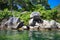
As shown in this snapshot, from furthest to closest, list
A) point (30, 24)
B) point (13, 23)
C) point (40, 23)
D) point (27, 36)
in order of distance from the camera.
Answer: point (40, 23) < point (30, 24) < point (13, 23) < point (27, 36)

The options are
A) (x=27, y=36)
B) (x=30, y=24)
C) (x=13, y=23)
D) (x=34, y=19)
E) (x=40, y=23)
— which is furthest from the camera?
(x=34, y=19)

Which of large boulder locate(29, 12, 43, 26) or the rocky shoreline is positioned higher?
large boulder locate(29, 12, 43, 26)

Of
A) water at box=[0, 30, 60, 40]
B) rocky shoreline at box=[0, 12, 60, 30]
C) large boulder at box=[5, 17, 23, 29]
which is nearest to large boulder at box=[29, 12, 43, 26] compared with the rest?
rocky shoreline at box=[0, 12, 60, 30]

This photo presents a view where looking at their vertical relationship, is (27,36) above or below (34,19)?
below

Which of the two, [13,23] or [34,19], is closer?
[13,23]

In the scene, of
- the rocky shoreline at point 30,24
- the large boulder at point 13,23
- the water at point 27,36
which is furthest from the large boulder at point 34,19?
the water at point 27,36

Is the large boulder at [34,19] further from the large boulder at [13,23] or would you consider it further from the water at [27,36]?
the water at [27,36]

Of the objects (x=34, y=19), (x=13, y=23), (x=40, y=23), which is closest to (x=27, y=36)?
(x=13, y=23)

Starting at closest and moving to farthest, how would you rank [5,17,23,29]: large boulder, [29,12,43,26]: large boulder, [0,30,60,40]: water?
1. [0,30,60,40]: water
2. [5,17,23,29]: large boulder
3. [29,12,43,26]: large boulder

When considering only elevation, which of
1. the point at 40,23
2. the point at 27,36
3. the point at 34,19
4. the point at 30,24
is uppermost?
the point at 34,19

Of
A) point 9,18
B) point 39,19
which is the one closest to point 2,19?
point 9,18

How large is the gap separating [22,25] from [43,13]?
5.85m

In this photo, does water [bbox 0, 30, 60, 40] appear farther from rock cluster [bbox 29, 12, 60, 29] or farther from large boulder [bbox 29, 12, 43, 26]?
large boulder [bbox 29, 12, 43, 26]

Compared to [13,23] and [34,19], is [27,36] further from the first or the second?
[34,19]
